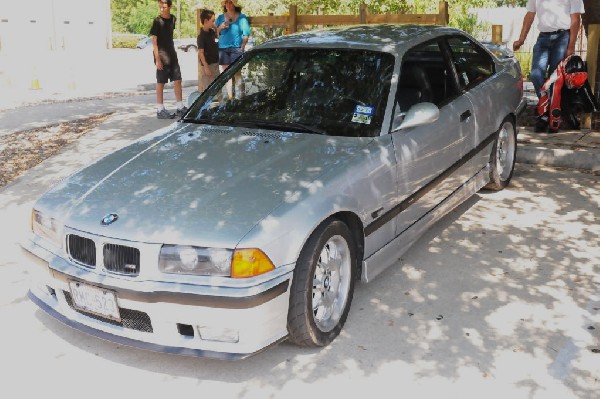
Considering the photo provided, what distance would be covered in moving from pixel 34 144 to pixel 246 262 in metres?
7.42

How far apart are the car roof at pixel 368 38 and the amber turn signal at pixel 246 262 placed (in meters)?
2.23

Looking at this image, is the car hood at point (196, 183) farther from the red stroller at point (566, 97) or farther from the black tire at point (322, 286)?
the red stroller at point (566, 97)

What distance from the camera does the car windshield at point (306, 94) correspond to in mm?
4875

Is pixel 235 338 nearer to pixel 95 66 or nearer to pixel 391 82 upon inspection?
pixel 391 82

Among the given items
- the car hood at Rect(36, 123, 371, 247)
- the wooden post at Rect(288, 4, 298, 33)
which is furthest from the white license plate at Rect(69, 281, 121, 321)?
the wooden post at Rect(288, 4, 298, 33)

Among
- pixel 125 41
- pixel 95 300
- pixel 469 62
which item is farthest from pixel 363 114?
pixel 125 41

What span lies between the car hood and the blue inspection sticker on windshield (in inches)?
8.4

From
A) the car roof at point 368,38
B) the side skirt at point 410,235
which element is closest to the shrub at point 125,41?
the car roof at point 368,38

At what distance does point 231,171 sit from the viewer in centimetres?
433

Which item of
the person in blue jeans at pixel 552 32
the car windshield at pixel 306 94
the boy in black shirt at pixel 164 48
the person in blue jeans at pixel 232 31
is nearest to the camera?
the car windshield at pixel 306 94

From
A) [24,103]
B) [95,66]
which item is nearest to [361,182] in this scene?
[24,103]

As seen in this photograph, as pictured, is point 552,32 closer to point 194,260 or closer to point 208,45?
point 208,45

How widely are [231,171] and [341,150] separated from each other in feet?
2.30

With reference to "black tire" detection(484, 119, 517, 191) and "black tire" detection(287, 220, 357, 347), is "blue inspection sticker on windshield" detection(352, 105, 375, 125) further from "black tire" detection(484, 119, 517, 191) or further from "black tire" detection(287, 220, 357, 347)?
"black tire" detection(484, 119, 517, 191)
